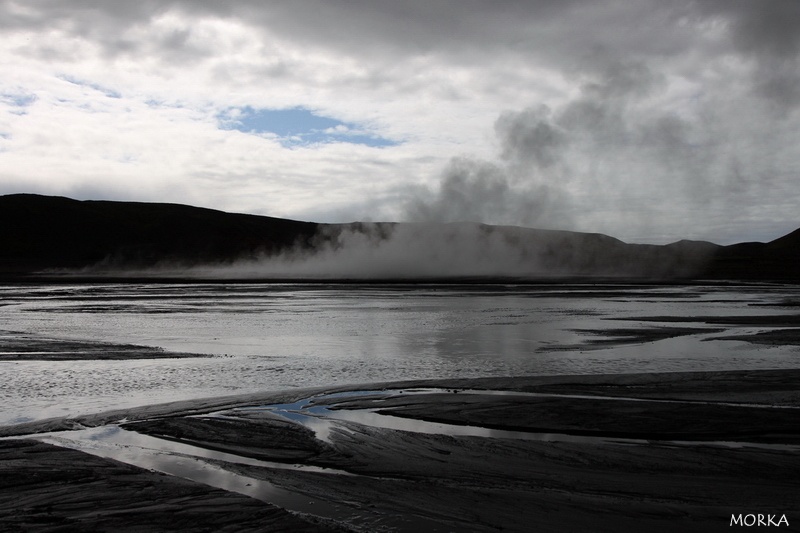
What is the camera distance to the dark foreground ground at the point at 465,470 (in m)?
6.44

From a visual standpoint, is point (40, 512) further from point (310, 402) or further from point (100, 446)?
point (310, 402)

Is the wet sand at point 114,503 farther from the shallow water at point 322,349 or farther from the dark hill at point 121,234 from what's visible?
the dark hill at point 121,234

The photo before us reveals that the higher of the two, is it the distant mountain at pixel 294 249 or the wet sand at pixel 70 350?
the distant mountain at pixel 294 249

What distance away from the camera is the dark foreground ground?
21.1 feet

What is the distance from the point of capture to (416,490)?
727 cm

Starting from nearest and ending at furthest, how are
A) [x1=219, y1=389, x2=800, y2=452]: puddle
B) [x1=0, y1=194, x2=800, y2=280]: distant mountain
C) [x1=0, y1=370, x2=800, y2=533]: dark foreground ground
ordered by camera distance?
1. [x1=0, y1=370, x2=800, y2=533]: dark foreground ground
2. [x1=219, y1=389, x2=800, y2=452]: puddle
3. [x1=0, y1=194, x2=800, y2=280]: distant mountain

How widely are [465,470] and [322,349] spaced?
11157mm

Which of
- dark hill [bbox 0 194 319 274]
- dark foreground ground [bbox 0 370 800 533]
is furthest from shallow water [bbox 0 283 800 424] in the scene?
dark hill [bbox 0 194 319 274]

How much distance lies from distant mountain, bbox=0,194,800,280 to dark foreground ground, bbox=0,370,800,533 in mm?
63127

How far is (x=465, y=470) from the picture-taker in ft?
25.9

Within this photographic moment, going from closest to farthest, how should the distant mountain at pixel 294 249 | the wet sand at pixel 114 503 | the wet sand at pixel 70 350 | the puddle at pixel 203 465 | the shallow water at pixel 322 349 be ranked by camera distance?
the wet sand at pixel 114 503
the puddle at pixel 203 465
the shallow water at pixel 322 349
the wet sand at pixel 70 350
the distant mountain at pixel 294 249

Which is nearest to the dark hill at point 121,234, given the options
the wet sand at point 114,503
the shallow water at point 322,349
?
the shallow water at point 322,349

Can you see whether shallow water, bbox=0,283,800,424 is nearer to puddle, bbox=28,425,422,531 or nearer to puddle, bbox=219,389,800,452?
puddle, bbox=219,389,800,452

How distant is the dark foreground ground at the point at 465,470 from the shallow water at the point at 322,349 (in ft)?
7.25
